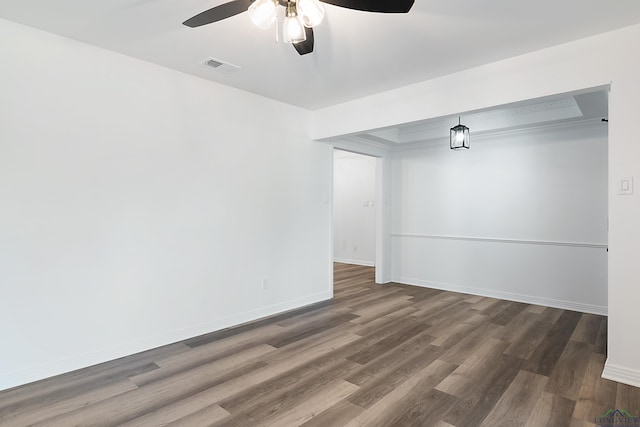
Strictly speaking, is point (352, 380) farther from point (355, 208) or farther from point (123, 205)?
point (355, 208)

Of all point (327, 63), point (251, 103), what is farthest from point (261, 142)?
point (327, 63)

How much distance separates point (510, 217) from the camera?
4699mm

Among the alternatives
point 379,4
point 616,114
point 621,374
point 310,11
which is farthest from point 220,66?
point 621,374

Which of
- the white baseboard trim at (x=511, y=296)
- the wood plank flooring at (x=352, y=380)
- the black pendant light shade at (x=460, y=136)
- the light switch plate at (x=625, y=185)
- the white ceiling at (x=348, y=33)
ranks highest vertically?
the white ceiling at (x=348, y=33)

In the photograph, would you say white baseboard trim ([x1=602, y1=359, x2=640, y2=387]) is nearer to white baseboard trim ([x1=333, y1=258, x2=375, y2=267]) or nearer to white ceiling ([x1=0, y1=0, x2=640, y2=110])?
white ceiling ([x1=0, y1=0, x2=640, y2=110])

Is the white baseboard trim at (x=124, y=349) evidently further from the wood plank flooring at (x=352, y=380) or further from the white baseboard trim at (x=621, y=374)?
the white baseboard trim at (x=621, y=374)

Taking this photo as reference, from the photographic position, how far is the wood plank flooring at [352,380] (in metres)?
2.05

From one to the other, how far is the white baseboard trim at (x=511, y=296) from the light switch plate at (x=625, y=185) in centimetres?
233

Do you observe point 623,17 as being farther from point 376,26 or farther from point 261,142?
point 261,142

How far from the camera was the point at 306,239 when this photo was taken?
14.5ft

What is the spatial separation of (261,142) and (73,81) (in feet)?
5.85

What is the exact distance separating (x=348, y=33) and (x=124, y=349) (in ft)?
10.2

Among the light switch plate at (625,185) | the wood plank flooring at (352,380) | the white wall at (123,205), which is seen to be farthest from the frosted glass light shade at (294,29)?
the light switch plate at (625,185)

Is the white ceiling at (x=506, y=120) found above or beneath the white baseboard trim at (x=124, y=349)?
above
